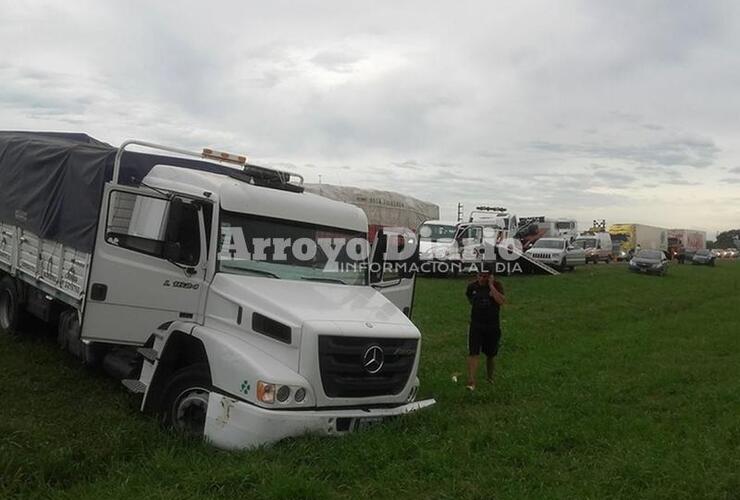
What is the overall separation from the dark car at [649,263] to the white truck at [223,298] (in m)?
27.5

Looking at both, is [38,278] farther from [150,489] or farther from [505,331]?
[505,331]

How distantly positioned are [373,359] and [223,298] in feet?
4.85

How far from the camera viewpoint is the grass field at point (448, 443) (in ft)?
16.3

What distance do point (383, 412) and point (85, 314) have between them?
115 inches

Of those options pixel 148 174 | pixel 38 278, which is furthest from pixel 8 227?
pixel 148 174

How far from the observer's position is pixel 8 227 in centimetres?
902

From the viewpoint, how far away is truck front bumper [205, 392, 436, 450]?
5.23m

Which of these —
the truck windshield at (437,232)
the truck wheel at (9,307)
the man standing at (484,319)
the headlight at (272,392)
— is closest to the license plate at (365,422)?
the headlight at (272,392)

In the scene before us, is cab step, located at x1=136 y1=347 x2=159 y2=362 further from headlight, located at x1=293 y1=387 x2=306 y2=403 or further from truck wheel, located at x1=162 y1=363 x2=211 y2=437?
headlight, located at x1=293 y1=387 x2=306 y2=403

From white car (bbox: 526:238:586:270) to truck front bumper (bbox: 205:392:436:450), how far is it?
2514cm

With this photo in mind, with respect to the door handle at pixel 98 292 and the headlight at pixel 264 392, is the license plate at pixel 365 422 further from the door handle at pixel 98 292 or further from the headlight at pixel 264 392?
→ the door handle at pixel 98 292

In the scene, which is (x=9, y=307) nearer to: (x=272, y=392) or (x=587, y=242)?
(x=272, y=392)

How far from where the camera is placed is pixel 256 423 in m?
5.21

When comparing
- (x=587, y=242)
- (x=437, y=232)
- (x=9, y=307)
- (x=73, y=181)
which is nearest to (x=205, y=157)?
(x=73, y=181)
